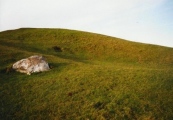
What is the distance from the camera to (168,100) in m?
15.5

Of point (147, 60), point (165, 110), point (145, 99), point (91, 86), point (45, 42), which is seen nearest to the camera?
point (165, 110)

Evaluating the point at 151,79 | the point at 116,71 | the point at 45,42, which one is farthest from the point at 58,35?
the point at 151,79

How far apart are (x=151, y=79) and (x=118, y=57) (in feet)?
61.1

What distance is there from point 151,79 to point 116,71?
3.73 metres

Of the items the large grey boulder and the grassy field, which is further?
the large grey boulder

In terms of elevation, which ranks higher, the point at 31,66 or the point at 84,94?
the point at 31,66

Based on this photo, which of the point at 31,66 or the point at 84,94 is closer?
the point at 84,94

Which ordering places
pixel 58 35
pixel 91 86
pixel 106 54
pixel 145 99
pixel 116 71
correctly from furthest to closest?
pixel 58 35
pixel 106 54
pixel 116 71
pixel 91 86
pixel 145 99

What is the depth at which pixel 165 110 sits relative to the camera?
14.2 meters

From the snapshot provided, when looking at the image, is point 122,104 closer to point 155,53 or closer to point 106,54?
point 106,54

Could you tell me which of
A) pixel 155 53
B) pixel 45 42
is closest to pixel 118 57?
pixel 155 53

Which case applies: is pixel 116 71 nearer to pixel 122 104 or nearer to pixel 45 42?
pixel 122 104

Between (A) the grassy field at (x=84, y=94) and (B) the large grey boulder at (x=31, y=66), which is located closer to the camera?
(A) the grassy field at (x=84, y=94)

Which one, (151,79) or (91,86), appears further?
(151,79)
